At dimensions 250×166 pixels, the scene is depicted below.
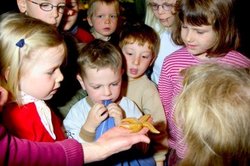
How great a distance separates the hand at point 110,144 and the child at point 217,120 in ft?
1.29

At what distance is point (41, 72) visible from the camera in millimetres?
1550

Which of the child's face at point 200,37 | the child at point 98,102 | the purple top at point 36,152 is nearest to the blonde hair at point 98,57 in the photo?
the child at point 98,102

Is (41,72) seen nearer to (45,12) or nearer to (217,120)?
(45,12)

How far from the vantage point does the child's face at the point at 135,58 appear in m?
2.18

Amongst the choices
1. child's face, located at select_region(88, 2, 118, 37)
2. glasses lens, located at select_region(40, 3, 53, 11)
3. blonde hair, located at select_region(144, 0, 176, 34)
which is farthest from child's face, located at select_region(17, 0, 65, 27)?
child's face, located at select_region(88, 2, 118, 37)

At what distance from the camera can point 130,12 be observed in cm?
432

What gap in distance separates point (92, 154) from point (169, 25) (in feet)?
4.59

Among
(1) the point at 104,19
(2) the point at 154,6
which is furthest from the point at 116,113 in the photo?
(1) the point at 104,19

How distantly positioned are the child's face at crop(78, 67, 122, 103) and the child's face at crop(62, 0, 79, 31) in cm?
58

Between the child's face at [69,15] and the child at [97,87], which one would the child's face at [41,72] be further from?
the child's face at [69,15]

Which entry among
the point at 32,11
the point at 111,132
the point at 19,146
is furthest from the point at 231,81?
the point at 32,11

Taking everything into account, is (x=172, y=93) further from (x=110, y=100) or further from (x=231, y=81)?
(x=231, y=81)

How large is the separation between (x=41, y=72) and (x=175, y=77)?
89cm

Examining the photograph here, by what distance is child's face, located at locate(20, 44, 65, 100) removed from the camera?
1.54m
